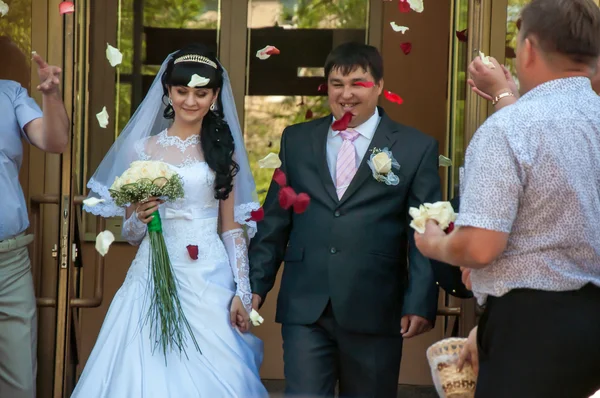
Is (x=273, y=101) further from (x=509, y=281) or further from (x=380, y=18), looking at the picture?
(x=509, y=281)

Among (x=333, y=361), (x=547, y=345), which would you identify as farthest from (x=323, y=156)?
(x=547, y=345)

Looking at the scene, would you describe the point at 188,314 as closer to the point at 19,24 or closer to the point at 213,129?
the point at 213,129

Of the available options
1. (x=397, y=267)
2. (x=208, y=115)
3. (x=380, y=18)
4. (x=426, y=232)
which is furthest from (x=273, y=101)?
(x=426, y=232)

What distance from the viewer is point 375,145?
477 centimetres

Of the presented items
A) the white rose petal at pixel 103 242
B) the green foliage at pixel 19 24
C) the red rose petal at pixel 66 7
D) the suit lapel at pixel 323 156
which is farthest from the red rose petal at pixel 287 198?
the green foliage at pixel 19 24

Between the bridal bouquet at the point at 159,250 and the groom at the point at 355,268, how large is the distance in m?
0.41

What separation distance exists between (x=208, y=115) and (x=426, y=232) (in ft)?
6.99

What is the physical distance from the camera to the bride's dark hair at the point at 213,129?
4.89 m

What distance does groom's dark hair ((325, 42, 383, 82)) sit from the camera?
491cm

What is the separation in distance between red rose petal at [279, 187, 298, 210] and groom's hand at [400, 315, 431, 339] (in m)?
0.69

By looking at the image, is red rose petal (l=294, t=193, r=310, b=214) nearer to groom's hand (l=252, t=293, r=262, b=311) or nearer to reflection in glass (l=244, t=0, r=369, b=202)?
groom's hand (l=252, t=293, r=262, b=311)

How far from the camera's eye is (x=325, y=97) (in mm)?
6953

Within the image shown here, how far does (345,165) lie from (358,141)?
0.15 meters

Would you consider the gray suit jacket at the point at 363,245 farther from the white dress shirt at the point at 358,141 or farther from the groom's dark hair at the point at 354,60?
the groom's dark hair at the point at 354,60
